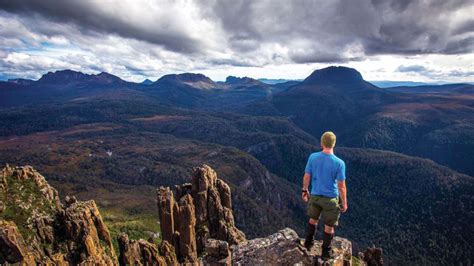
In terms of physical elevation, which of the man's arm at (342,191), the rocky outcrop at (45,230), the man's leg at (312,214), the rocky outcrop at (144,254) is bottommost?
the rocky outcrop at (144,254)

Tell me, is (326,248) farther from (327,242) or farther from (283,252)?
(283,252)

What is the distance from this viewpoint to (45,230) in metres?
84.1

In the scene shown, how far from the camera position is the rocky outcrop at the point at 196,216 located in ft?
316

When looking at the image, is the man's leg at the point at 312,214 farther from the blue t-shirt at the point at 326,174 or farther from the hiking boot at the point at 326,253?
the hiking boot at the point at 326,253

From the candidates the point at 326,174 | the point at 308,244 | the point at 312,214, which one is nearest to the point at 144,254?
the point at 308,244

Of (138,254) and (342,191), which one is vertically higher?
(342,191)

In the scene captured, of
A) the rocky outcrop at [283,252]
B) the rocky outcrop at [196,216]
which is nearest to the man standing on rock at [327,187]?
the rocky outcrop at [283,252]

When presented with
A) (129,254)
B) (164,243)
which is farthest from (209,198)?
(129,254)

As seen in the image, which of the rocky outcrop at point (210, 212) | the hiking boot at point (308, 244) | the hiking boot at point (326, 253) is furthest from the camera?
the rocky outcrop at point (210, 212)

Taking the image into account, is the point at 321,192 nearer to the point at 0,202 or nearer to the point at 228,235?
the point at 228,235

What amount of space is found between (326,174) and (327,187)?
0.92m

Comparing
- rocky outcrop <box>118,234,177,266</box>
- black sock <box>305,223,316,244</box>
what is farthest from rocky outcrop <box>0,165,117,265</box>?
black sock <box>305,223,316,244</box>

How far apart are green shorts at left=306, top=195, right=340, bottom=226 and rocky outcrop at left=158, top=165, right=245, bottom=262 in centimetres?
7616

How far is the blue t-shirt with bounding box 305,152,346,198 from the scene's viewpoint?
22250 mm
